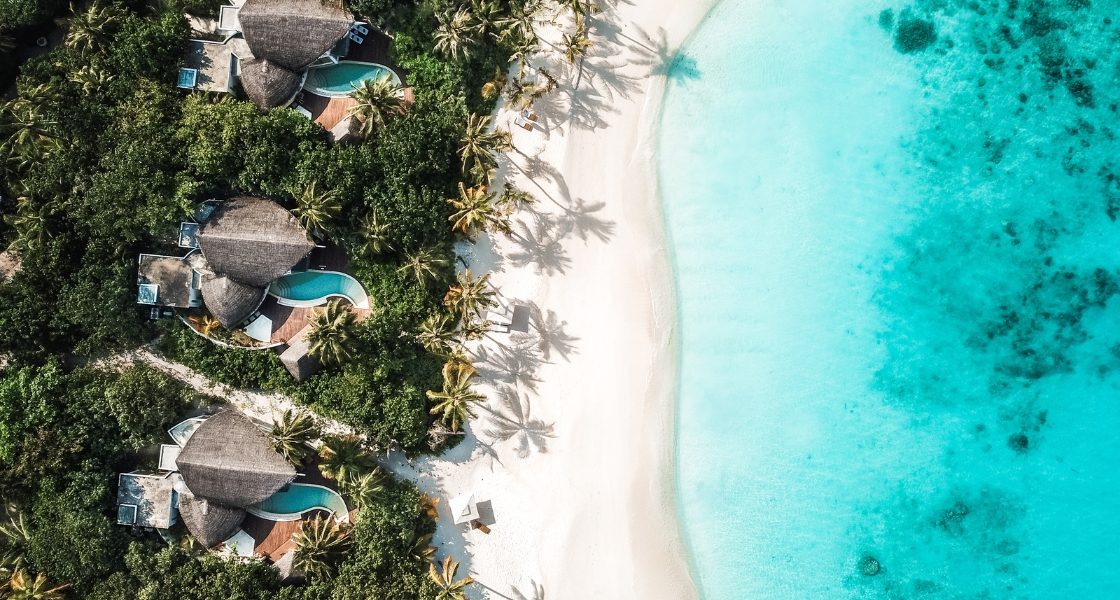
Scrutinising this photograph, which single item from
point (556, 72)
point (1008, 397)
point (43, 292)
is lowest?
point (43, 292)

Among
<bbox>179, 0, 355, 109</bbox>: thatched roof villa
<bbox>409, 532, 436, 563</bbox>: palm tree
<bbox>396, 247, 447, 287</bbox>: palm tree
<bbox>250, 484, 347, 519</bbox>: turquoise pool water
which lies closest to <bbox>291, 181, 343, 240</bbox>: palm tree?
<bbox>396, 247, 447, 287</bbox>: palm tree

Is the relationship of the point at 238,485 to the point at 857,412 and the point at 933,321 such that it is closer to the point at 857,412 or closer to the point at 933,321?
the point at 857,412

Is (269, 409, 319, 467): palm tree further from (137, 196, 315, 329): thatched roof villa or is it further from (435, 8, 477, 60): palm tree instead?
(435, 8, 477, 60): palm tree

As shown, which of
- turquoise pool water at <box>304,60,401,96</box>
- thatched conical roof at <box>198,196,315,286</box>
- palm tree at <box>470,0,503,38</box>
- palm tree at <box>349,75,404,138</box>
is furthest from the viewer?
turquoise pool water at <box>304,60,401,96</box>

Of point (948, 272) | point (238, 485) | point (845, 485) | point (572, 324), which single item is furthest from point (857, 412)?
Answer: point (238, 485)

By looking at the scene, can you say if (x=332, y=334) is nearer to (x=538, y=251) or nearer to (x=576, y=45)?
(x=538, y=251)

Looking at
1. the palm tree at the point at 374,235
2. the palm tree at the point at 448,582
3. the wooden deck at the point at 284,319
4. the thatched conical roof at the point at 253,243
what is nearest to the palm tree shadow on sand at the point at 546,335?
the palm tree at the point at 374,235

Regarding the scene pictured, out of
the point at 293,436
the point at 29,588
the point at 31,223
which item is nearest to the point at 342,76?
the point at 31,223

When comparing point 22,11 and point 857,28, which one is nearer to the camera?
point 22,11
